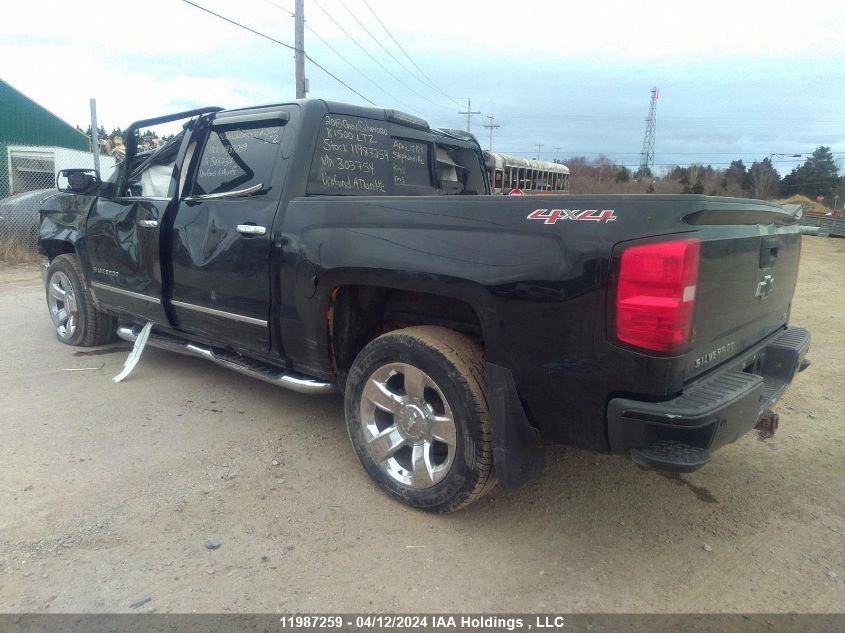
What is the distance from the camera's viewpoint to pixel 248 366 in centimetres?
389

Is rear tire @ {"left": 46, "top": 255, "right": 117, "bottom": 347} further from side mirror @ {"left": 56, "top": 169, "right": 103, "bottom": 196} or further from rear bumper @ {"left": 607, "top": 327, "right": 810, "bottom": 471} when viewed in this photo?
rear bumper @ {"left": 607, "top": 327, "right": 810, "bottom": 471}

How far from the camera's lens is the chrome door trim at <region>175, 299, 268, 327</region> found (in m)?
3.63

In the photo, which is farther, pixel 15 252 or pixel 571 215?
pixel 15 252

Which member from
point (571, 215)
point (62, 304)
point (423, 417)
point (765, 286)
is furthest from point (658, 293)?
point (62, 304)

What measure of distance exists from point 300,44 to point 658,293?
1762 centimetres

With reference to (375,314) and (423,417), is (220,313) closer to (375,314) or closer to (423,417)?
(375,314)

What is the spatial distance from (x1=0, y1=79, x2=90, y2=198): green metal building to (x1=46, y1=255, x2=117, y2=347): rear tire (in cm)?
1544

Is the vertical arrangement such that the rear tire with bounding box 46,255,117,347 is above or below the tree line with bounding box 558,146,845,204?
below

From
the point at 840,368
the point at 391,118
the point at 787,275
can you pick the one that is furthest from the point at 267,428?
the point at 840,368

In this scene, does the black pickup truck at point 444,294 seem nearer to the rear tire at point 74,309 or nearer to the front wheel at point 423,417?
the front wheel at point 423,417

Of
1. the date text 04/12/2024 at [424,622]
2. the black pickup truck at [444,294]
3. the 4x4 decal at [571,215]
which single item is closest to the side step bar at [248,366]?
the black pickup truck at [444,294]

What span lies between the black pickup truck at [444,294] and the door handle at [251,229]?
0.02 m

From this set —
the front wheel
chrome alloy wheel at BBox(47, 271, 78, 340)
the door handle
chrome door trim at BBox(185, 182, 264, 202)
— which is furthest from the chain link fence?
the front wheel

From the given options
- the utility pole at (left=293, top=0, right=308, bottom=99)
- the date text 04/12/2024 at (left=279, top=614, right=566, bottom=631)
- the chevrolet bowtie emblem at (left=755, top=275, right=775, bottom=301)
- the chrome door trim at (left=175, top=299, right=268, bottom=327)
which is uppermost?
the utility pole at (left=293, top=0, right=308, bottom=99)
